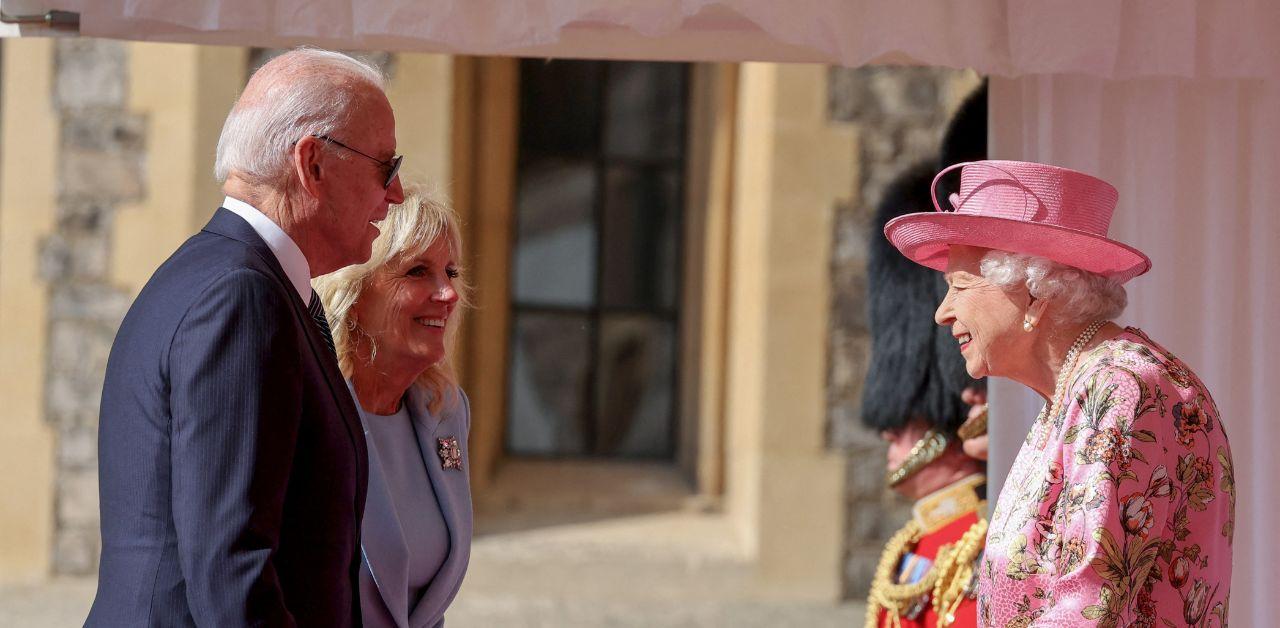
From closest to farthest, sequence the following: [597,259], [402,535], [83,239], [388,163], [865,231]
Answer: [388,163]
[402,535]
[83,239]
[865,231]
[597,259]

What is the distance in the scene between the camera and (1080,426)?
212 centimetres

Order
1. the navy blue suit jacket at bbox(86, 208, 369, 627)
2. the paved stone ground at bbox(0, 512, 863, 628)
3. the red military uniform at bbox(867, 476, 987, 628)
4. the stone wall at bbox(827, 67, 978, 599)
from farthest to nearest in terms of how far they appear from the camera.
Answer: the stone wall at bbox(827, 67, 978, 599)
the paved stone ground at bbox(0, 512, 863, 628)
the red military uniform at bbox(867, 476, 987, 628)
the navy blue suit jacket at bbox(86, 208, 369, 627)

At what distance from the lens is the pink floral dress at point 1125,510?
6.73ft

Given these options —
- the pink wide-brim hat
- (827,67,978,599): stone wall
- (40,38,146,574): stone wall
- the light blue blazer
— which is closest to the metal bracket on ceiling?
the light blue blazer

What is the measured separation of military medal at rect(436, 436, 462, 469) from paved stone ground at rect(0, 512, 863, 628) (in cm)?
307

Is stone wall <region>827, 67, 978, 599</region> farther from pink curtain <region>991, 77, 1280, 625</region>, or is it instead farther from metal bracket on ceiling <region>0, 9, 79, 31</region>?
metal bracket on ceiling <region>0, 9, 79, 31</region>

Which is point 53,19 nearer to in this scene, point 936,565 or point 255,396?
point 255,396

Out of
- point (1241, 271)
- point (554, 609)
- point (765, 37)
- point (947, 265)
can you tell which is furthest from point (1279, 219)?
point (554, 609)

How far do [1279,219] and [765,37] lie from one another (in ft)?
3.81

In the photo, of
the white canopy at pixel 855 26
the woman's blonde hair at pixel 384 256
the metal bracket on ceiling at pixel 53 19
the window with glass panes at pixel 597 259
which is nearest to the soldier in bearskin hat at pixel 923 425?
the white canopy at pixel 855 26

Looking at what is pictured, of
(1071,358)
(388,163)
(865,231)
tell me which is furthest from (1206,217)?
(865,231)

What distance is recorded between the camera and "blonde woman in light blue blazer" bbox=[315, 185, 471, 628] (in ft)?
8.55

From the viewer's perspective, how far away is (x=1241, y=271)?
9.57 ft

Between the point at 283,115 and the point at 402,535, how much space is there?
867 mm
